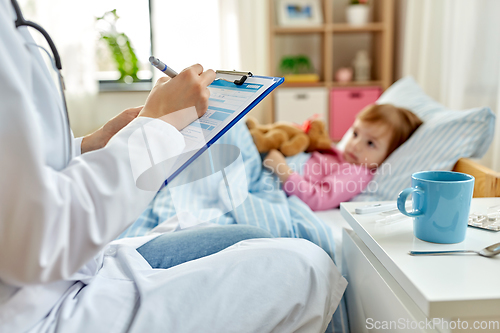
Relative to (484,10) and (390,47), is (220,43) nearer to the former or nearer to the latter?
(390,47)

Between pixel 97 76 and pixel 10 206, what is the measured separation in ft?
8.73

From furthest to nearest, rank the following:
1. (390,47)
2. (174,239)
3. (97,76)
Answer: (97,76) → (390,47) → (174,239)

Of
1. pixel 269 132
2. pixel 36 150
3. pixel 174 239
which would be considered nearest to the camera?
pixel 36 150

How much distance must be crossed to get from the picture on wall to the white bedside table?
86.6 inches

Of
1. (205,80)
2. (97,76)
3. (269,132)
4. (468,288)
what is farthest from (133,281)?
(97,76)

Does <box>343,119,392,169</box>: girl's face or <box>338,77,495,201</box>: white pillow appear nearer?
<box>338,77,495,201</box>: white pillow

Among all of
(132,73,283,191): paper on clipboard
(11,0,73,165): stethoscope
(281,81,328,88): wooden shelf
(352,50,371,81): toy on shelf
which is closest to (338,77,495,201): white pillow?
(132,73,283,191): paper on clipboard

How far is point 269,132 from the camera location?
1444 mm

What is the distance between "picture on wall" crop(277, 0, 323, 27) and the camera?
2672mm

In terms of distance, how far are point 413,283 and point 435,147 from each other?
82 centimetres

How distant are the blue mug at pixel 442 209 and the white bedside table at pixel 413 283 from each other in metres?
0.01

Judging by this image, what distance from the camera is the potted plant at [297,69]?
2.69m

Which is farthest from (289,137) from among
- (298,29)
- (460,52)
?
(298,29)

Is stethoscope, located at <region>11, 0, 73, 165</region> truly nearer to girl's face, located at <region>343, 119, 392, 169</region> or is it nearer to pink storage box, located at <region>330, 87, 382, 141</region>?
girl's face, located at <region>343, 119, 392, 169</region>
